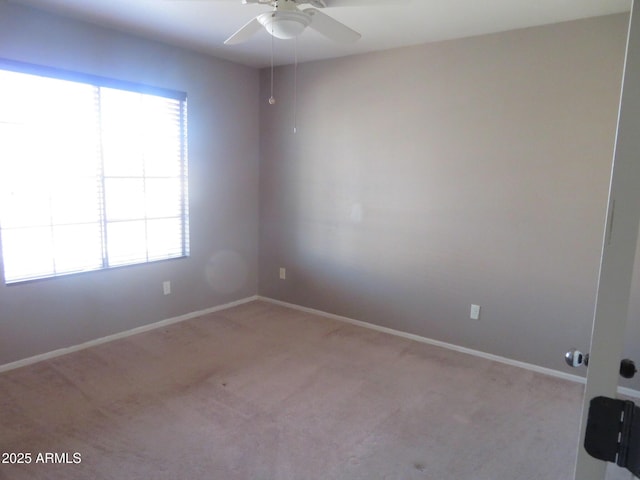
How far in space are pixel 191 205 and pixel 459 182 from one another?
2.39 m

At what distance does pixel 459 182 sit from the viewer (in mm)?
3236

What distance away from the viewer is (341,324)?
154 inches

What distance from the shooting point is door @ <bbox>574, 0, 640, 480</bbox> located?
0.61 metres

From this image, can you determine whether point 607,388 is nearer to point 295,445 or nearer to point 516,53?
point 295,445

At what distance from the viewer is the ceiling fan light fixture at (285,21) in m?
1.92

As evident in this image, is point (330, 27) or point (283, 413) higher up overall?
point (330, 27)

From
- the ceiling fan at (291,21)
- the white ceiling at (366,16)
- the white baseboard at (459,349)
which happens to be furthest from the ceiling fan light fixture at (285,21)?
the white baseboard at (459,349)

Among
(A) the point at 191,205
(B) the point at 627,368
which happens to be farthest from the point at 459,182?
(B) the point at 627,368

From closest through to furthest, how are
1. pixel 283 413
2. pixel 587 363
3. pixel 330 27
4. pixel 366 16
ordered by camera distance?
1. pixel 587 363
2. pixel 330 27
3. pixel 283 413
4. pixel 366 16

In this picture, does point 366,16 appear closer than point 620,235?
No

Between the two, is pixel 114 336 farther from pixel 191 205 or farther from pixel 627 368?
pixel 627 368

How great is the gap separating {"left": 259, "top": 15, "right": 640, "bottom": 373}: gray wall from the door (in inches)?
98.3

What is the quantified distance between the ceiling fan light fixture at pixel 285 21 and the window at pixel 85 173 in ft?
5.89

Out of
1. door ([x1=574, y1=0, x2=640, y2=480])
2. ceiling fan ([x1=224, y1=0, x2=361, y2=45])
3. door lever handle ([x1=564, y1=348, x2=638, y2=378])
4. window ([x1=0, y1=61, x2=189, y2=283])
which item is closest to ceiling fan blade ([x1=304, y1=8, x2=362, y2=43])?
ceiling fan ([x1=224, y1=0, x2=361, y2=45])
